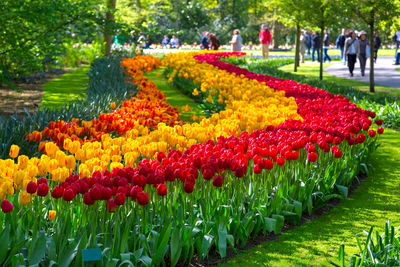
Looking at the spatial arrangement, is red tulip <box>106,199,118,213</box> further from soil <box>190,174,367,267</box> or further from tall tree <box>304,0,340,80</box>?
tall tree <box>304,0,340,80</box>

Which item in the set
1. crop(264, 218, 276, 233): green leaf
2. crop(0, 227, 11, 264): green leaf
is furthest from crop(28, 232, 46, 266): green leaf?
crop(264, 218, 276, 233): green leaf

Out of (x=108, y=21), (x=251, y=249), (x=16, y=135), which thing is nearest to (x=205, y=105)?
(x=108, y=21)

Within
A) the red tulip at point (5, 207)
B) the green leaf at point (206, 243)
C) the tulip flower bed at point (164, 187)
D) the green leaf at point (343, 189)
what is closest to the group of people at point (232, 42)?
the tulip flower bed at point (164, 187)

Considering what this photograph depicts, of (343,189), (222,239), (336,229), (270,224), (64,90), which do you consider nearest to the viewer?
(222,239)

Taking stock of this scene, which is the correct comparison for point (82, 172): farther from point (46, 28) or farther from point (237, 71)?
point (237, 71)

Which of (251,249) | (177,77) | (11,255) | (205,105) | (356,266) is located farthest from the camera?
(177,77)

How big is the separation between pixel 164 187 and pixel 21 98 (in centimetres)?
1041

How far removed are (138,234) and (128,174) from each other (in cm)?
41

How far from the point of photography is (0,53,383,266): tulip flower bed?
3.20 meters

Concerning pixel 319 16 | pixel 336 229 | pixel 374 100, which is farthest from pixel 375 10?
pixel 336 229

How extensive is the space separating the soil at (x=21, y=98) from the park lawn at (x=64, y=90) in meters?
0.21

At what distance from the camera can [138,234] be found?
3.47 m

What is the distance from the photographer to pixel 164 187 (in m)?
3.45

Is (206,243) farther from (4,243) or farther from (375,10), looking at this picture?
(375,10)
